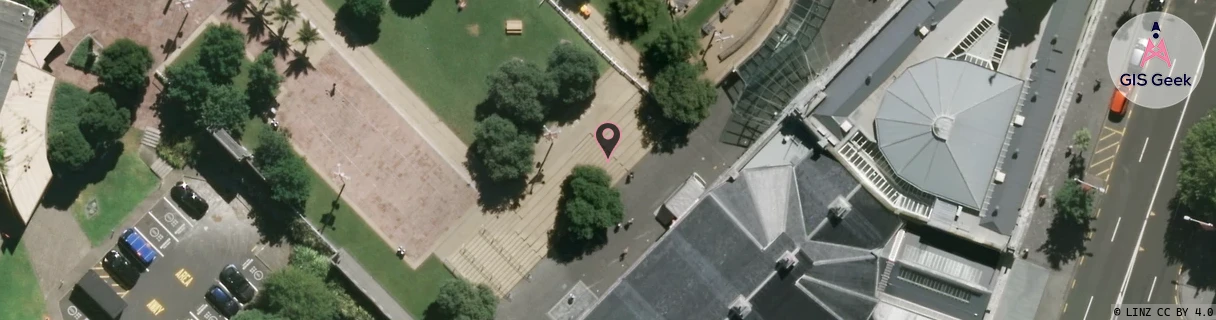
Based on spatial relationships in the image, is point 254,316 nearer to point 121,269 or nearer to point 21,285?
point 121,269

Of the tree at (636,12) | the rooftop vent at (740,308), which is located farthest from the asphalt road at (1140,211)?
the tree at (636,12)

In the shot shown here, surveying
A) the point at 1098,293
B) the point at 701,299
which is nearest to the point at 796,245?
the point at 701,299

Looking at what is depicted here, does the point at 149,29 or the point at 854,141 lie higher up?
the point at 854,141

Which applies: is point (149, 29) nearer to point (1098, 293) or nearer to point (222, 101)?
point (222, 101)

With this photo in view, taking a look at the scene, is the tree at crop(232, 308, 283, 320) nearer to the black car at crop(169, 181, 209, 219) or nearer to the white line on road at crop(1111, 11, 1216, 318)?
the black car at crop(169, 181, 209, 219)

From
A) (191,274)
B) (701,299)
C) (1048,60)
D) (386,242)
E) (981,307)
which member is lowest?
(191,274)

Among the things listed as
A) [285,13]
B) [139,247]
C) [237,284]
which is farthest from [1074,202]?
[139,247]

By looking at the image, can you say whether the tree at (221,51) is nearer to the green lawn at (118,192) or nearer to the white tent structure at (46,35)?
the green lawn at (118,192)
